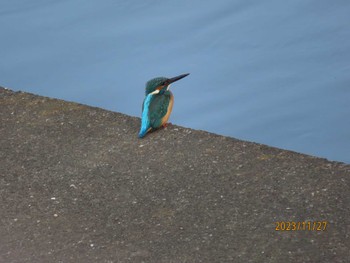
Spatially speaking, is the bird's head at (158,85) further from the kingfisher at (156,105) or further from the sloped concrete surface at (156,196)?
the sloped concrete surface at (156,196)

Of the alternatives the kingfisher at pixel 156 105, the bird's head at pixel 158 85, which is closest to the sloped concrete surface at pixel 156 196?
the kingfisher at pixel 156 105

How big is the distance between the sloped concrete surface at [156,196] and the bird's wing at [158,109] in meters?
0.07

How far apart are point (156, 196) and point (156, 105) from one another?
82cm

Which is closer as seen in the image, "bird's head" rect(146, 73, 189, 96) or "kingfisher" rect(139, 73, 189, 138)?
"kingfisher" rect(139, 73, 189, 138)

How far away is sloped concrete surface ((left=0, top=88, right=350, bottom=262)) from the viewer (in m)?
3.77

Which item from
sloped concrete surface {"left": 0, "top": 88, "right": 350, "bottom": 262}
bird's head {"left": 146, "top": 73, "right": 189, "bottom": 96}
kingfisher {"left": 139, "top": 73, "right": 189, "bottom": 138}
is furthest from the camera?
bird's head {"left": 146, "top": 73, "right": 189, "bottom": 96}

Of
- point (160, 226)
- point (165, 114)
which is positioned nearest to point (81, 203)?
point (160, 226)

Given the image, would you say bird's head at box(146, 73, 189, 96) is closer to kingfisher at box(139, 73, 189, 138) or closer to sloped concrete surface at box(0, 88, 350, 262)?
kingfisher at box(139, 73, 189, 138)

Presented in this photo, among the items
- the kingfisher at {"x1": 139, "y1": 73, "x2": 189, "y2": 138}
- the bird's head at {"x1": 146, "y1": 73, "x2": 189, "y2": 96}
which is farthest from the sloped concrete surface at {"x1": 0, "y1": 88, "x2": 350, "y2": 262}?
the bird's head at {"x1": 146, "y1": 73, "x2": 189, "y2": 96}

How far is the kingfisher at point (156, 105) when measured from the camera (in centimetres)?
477

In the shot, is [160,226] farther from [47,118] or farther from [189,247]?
[47,118]

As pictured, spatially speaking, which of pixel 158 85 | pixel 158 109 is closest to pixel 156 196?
pixel 158 109

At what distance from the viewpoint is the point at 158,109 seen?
4.86 meters

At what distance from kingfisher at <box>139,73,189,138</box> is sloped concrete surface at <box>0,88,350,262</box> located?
6 cm
